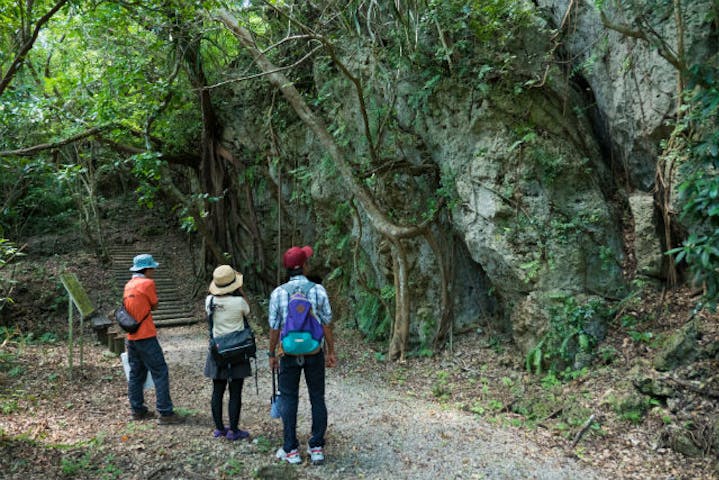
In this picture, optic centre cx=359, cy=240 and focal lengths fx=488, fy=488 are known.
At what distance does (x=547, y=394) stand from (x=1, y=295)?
36.8 ft

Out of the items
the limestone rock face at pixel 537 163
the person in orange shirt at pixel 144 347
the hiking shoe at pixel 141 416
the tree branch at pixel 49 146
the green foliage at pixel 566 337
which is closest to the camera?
the person in orange shirt at pixel 144 347

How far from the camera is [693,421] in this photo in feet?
14.2

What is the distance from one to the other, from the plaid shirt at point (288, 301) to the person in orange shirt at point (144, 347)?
145cm

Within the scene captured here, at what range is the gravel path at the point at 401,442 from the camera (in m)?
3.97

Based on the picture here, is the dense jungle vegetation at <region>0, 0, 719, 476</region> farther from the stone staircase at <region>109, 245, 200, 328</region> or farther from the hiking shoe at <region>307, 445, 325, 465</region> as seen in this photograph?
the hiking shoe at <region>307, 445, 325, 465</region>

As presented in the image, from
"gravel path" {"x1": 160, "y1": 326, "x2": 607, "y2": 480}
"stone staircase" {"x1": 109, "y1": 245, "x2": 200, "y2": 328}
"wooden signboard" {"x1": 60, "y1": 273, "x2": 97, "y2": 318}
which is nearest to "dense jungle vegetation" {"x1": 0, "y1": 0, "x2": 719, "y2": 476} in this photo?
"wooden signboard" {"x1": 60, "y1": 273, "x2": 97, "y2": 318}

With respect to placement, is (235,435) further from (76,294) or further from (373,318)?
(373,318)

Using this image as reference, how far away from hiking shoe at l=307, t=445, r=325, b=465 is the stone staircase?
9.18 metres

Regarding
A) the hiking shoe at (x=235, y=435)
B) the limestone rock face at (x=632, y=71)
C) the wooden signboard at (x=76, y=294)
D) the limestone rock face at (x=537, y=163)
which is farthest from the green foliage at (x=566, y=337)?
the wooden signboard at (x=76, y=294)

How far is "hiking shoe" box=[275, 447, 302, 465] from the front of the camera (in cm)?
382

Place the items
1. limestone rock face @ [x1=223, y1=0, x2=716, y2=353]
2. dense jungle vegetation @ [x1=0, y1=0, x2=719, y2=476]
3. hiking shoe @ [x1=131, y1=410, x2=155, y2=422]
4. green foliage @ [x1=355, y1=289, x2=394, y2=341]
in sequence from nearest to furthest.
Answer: hiking shoe @ [x1=131, y1=410, x2=155, y2=422] → dense jungle vegetation @ [x1=0, y1=0, x2=719, y2=476] → limestone rock face @ [x1=223, y1=0, x2=716, y2=353] → green foliage @ [x1=355, y1=289, x2=394, y2=341]

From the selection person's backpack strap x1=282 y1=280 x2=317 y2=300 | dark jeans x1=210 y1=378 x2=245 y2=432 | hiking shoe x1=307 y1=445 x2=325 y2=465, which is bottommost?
hiking shoe x1=307 y1=445 x2=325 y2=465

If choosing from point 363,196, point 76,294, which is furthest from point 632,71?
point 76,294

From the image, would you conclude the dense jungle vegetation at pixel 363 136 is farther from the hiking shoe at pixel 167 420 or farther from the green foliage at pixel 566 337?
the hiking shoe at pixel 167 420
